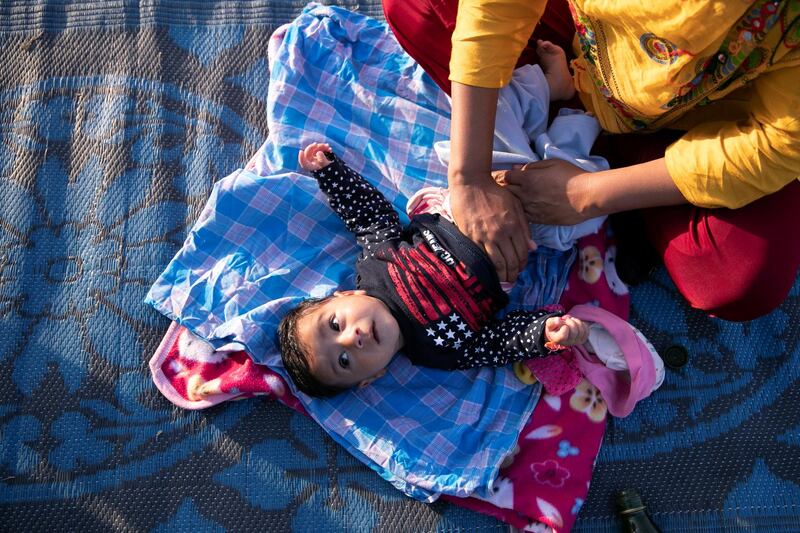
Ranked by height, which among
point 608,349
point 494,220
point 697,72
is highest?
point 697,72

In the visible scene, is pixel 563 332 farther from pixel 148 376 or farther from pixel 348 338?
pixel 148 376

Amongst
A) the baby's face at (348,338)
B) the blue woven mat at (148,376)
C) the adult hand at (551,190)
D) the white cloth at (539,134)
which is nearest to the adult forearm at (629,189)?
the adult hand at (551,190)

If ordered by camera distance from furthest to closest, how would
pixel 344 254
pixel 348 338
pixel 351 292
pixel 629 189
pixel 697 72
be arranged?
pixel 344 254 → pixel 351 292 → pixel 348 338 → pixel 629 189 → pixel 697 72

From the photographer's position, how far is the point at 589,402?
1.24m

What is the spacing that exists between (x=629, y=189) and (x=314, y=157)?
2.11 feet

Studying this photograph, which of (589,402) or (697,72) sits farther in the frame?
(589,402)

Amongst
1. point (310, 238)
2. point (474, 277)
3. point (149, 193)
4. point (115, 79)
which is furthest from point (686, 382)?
point (115, 79)

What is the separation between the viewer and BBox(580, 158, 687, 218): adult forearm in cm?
105

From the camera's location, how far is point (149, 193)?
4.69 ft

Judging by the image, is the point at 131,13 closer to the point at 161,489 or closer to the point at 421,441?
the point at 161,489

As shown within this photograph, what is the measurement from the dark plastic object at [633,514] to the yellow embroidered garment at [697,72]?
60 centimetres

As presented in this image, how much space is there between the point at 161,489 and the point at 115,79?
0.98 meters

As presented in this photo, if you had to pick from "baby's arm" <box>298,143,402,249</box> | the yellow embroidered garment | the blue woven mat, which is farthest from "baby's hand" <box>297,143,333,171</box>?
the yellow embroidered garment

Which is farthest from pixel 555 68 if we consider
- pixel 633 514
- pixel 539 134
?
pixel 633 514
